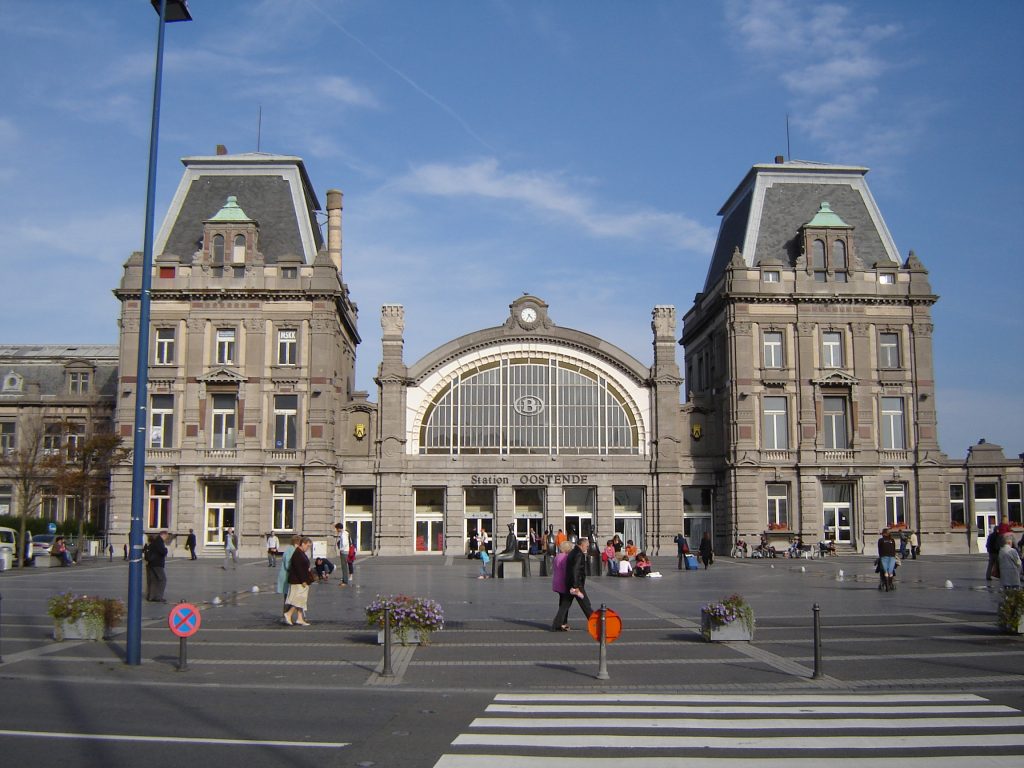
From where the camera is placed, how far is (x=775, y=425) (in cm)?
6009

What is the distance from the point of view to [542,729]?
12.0 m

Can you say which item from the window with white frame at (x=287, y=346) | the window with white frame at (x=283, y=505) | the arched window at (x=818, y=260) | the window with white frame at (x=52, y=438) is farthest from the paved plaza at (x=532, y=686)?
the window with white frame at (x=52, y=438)

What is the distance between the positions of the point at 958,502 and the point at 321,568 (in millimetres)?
41985

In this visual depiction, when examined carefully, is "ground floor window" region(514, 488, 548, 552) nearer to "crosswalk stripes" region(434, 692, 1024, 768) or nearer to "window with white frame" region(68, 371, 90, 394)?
"window with white frame" region(68, 371, 90, 394)

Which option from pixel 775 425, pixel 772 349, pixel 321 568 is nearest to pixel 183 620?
pixel 321 568

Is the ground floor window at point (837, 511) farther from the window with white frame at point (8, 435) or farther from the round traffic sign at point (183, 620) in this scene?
the window with white frame at point (8, 435)

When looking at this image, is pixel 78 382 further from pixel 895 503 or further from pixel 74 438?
pixel 895 503

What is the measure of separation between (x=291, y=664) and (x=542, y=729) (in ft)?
22.8

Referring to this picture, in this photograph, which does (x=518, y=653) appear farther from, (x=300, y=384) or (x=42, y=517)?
(x=42, y=517)

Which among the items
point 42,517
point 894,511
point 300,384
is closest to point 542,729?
point 300,384

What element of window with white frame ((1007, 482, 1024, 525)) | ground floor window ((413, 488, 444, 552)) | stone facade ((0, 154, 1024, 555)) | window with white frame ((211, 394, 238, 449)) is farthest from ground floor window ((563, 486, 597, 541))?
window with white frame ((1007, 482, 1024, 525))

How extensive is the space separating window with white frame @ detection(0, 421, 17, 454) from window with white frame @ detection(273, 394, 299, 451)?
2326cm

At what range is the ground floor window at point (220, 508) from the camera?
189 ft

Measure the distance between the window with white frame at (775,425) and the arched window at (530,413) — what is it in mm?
7747
